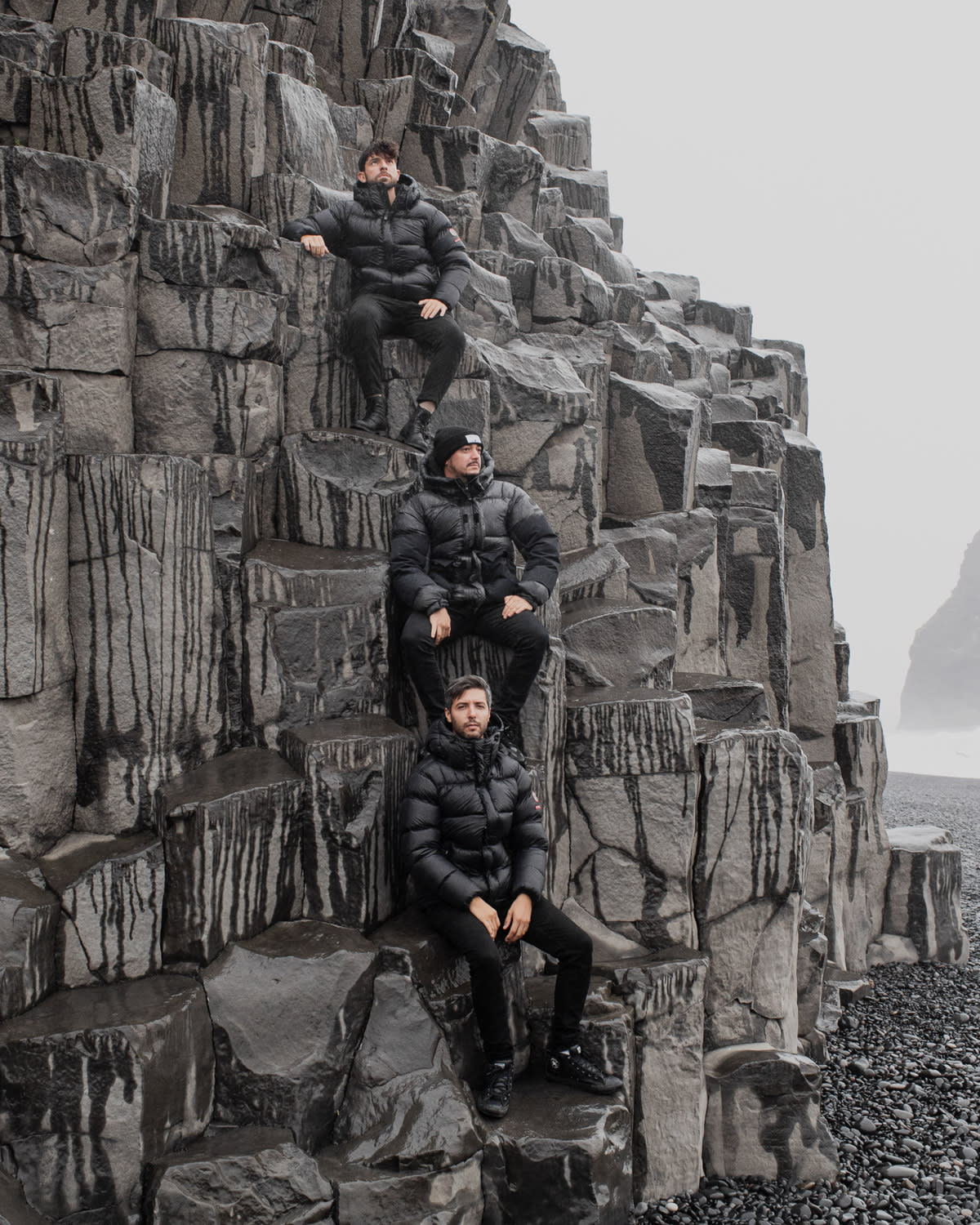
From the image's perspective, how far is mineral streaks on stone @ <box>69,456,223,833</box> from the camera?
21.3 feet

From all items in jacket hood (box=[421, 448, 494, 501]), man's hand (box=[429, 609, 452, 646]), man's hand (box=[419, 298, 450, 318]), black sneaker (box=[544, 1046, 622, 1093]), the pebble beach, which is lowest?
the pebble beach

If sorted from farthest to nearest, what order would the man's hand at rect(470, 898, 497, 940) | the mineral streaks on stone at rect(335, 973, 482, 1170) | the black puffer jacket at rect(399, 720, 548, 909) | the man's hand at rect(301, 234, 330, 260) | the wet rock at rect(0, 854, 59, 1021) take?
the man's hand at rect(301, 234, 330, 260) < the black puffer jacket at rect(399, 720, 548, 909) < the man's hand at rect(470, 898, 497, 940) < the mineral streaks on stone at rect(335, 973, 482, 1170) < the wet rock at rect(0, 854, 59, 1021)

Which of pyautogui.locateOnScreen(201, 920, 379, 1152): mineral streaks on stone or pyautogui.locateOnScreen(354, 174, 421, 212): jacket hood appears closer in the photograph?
pyautogui.locateOnScreen(201, 920, 379, 1152): mineral streaks on stone

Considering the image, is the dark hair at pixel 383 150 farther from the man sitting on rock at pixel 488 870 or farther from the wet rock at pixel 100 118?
the man sitting on rock at pixel 488 870

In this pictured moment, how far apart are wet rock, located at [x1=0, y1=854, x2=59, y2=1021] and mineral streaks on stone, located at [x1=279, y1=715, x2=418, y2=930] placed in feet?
4.84

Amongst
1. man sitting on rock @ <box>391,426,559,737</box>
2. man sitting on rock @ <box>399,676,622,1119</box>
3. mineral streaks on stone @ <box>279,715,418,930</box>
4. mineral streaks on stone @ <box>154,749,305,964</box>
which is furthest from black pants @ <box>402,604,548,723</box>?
mineral streaks on stone @ <box>154,749,305,964</box>

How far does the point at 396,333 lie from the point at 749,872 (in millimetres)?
4887

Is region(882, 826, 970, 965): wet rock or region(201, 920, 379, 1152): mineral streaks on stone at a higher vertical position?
region(201, 920, 379, 1152): mineral streaks on stone

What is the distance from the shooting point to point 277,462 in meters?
7.79

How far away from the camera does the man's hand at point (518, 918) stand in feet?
20.3

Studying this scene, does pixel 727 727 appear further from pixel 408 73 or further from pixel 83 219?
pixel 408 73

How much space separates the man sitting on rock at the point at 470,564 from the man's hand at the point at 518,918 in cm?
134

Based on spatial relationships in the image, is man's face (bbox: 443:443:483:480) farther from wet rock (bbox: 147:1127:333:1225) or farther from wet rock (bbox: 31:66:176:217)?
wet rock (bbox: 147:1127:333:1225)

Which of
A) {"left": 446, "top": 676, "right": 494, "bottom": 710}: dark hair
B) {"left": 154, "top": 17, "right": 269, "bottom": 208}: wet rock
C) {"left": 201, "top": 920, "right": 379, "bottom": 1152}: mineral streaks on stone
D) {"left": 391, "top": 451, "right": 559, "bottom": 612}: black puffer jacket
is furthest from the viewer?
{"left": 154, "top": 17, "right": 269, "bottom": 208}: wet rock
